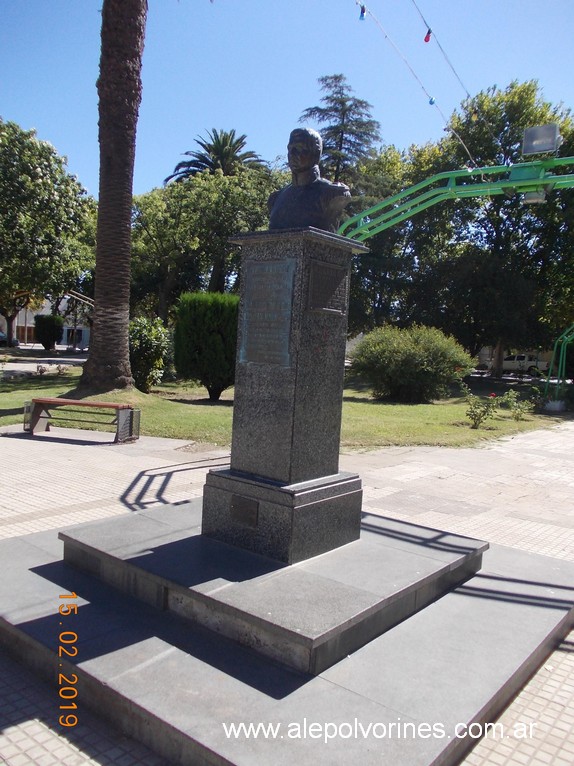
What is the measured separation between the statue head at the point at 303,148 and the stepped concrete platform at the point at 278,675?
313 centimetres

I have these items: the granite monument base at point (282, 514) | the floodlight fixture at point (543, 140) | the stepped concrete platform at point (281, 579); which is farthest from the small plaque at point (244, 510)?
the floodlight fixture at point (543, 140)

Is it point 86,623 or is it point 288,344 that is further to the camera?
point 288,344

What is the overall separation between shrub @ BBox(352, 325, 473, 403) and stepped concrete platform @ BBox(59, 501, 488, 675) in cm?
1612

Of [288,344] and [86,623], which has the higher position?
[288,344]

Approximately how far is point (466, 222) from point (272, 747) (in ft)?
120

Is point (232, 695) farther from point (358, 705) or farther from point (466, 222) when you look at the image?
point (466, 222)

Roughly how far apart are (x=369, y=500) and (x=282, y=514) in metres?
3.67

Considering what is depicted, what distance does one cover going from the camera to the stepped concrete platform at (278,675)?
2701mm

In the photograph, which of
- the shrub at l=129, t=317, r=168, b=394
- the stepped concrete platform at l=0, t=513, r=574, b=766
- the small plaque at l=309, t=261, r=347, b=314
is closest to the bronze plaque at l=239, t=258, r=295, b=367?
the small plaque at l=309, t=261, r=347, b=314

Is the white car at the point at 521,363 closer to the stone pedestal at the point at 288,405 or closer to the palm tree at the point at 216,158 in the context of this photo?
the palm tree at the point at 216,158

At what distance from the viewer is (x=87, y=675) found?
10.2 ft

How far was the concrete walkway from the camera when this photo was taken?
9.54ft

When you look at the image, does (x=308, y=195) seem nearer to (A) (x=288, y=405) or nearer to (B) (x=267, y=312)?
(B) (x=267, y=312)

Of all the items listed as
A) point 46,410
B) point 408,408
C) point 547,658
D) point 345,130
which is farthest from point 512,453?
point 345,130
